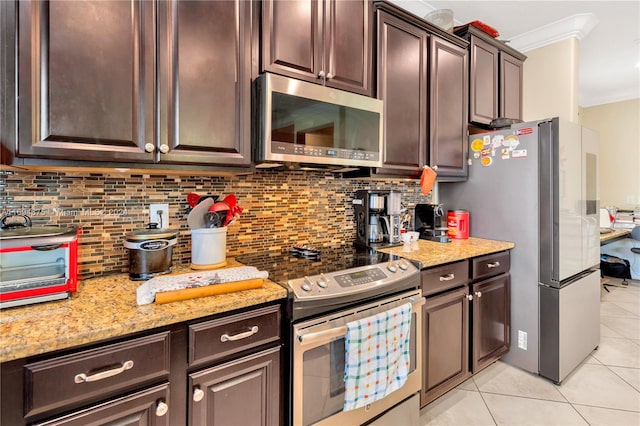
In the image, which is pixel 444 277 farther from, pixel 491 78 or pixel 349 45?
pixel 491 78

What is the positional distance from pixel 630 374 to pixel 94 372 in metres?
3.23

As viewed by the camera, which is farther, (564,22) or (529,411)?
(564,22)

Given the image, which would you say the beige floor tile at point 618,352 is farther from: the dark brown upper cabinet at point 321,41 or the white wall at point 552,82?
the dark brown upper cabinet at point 321,41

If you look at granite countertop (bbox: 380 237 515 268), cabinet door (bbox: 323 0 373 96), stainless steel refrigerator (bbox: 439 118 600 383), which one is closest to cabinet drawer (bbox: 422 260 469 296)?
granite countertop (bbox: 380 237 515 268)

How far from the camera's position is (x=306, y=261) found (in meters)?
1.63

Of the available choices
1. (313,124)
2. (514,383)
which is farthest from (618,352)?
(313,124)

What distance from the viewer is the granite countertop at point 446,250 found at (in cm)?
175

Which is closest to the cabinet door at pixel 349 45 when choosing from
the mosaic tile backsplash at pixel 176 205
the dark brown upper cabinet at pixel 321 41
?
the dark brown upper cabinet at pixel 321 41

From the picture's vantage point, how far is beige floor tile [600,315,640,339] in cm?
285

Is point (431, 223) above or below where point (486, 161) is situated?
below

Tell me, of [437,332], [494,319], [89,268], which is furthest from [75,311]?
[494,319]

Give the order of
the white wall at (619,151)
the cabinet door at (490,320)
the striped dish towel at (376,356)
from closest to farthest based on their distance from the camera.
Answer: the striped dish towel at (376,356)
the cabinet door at (490,320)
the white wall at (619,151)

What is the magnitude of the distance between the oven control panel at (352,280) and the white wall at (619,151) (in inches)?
208

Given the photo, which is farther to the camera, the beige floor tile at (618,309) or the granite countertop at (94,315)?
the beige floor tile at (618,309)
